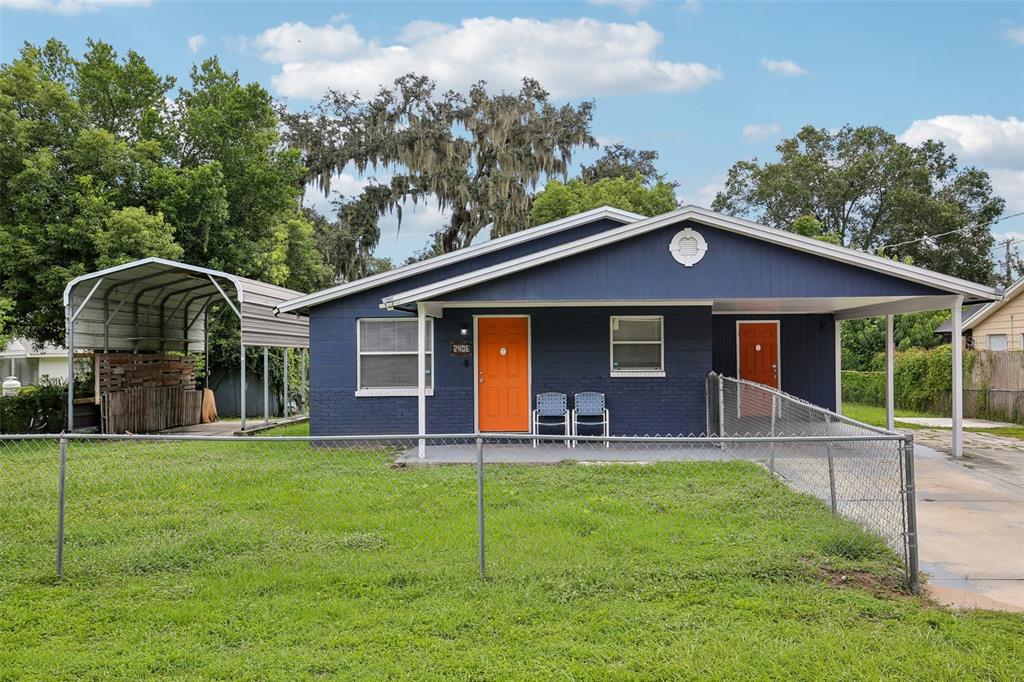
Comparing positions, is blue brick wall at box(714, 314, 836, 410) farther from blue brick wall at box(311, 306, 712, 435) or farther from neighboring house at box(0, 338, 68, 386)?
neighboring house at box(0, 338, 68, 386)

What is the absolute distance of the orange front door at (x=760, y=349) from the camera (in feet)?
50.8

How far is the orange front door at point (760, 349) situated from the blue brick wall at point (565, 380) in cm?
361

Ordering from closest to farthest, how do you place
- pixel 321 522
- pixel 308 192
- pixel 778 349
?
1. pixel 321 522
2. pixel 778 349
3. pixel 308 192

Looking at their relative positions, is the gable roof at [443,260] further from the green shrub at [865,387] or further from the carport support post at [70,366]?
the green shrub at [865,387]

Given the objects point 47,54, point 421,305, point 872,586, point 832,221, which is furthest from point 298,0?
point 832,221

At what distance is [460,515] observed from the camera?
690 cm

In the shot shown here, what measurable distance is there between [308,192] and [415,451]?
22104 mm

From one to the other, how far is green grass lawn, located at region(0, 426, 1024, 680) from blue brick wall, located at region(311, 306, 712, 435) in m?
4.05

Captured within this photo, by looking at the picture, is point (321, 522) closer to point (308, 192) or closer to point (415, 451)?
point (415, 451)

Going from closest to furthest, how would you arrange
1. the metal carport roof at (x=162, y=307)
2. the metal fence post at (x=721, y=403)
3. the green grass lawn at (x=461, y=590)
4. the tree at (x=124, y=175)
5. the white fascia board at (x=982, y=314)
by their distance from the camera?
the green grass lawn at (x=461, y=590), the metal fence post at (x=721, y=403), the metal carport roof at (x=162, y=307), the tree at (x=124, y=175), the white fascia board at (x=982, y=314)

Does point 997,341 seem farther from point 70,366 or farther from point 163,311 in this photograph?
point 70,366

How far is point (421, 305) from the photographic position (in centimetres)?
1091

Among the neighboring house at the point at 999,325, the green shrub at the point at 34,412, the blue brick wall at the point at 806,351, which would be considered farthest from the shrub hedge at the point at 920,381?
the green shrub at the point at 34,412

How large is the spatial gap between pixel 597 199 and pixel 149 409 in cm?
1608
